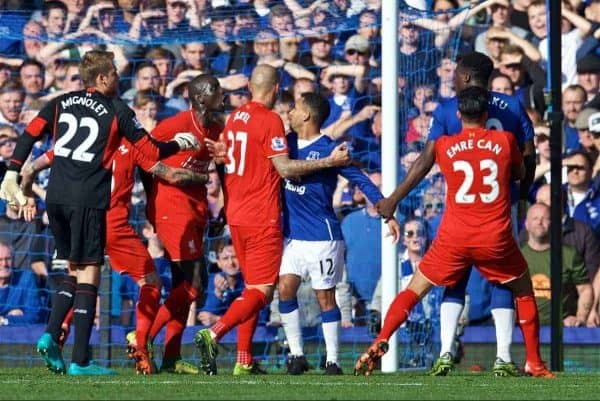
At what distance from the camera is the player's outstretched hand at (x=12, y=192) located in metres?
8.53

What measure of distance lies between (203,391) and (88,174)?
2212mm

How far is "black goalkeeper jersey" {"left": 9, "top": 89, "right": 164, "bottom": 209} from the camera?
342 inches

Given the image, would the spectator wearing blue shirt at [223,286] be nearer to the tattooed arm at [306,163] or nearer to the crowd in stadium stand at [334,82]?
the crowd in stadium stand at [334,82]

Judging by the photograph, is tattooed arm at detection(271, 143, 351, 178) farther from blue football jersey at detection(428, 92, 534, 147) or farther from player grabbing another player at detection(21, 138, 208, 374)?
player grabbing another player at detection(21, 138, 208, 374)

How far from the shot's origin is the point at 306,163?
29.6 feet

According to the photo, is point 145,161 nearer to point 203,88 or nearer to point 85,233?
point 85,233

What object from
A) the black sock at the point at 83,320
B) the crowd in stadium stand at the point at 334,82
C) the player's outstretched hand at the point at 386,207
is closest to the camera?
the black sock at the point at 83,320

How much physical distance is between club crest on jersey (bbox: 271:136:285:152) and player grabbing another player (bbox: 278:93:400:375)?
45 centimetres

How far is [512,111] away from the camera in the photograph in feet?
29.2

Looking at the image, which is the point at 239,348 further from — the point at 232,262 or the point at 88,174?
the point at 232,262

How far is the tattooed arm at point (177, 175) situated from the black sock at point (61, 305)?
1001 mm

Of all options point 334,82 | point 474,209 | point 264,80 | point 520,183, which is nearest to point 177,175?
point 264,80

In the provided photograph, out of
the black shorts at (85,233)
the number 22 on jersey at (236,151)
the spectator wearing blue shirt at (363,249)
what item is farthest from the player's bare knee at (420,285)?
the spectator wearing blue shirt at (363,249)

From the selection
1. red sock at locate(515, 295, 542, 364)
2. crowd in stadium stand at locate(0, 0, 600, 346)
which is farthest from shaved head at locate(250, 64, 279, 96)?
crowd in stadium stand at locate(0, 0, 600, 346)
